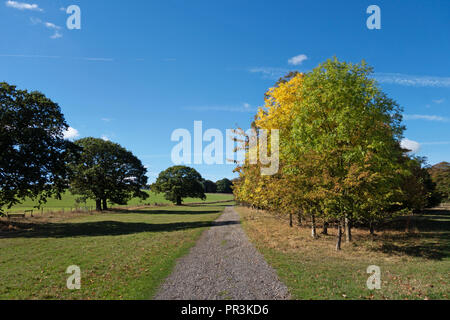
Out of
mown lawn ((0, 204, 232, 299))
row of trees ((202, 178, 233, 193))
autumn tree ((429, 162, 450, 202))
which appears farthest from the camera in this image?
row of trees ((202, 178, 233, 193))

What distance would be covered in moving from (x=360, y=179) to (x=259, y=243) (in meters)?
8.89

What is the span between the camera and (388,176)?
15.4 metres

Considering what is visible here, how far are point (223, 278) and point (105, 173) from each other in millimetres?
48507

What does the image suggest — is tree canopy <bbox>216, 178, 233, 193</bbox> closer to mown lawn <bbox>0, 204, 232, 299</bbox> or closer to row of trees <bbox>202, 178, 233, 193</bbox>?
row of trees <bbox>202, 178, 233, 193</bbox>

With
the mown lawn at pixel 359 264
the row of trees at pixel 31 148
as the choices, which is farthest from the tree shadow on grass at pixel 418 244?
the row of trees at pixel 31 148

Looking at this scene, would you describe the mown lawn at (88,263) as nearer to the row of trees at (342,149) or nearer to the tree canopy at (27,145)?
the tree canopy at (27,145)

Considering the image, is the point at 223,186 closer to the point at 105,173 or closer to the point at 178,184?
A: the point at 178,184

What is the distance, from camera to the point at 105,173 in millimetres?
51250

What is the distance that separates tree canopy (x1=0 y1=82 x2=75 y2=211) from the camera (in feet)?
83.9

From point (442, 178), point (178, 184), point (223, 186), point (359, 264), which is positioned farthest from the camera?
point (223, 186)

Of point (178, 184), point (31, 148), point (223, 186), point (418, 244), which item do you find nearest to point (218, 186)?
point (223, 186)

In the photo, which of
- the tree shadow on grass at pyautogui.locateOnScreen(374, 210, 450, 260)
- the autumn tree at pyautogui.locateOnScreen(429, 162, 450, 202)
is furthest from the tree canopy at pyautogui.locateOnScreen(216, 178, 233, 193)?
the tree shadow on grass at pyautogui.locateOnScreen(374, 210, 450, 260)

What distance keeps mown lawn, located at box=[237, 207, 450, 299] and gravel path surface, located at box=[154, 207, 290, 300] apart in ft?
2.62
